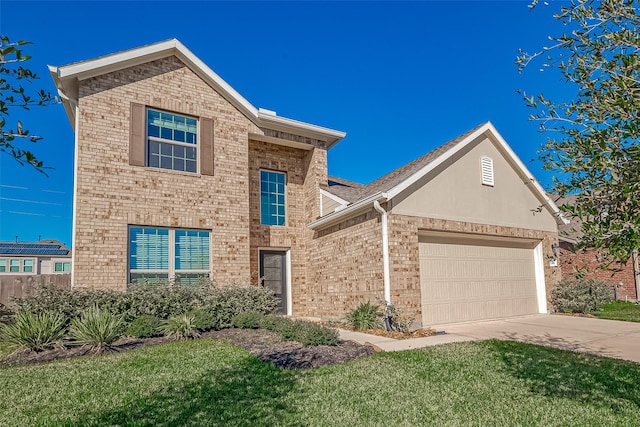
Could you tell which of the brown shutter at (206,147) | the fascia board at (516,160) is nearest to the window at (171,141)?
the brown shutter at (206,147)

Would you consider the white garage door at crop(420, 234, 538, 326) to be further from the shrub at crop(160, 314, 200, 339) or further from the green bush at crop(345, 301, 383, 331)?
the shrub at crop(160, 314, 200, 339)

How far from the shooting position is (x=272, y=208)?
560 inches

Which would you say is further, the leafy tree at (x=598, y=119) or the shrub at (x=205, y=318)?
the shrub at (x=205, y=318)

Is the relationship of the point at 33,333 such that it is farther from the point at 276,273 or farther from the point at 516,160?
the point at 516,160

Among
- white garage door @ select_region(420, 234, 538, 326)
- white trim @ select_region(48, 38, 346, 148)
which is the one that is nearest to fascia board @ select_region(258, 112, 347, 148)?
white trim @ select_region(48, 38, 346, 148)

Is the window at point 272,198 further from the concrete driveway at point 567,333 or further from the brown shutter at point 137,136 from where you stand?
the concrete driveway at point 567,333

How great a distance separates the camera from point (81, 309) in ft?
30.2

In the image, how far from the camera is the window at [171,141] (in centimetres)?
1164

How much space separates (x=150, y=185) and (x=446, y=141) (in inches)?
356

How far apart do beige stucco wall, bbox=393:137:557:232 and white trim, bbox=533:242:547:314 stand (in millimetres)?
824

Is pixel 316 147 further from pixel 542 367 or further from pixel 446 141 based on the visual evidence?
pixel 542 367

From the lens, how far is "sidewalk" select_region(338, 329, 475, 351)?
322 inches

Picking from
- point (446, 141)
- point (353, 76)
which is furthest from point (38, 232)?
point (446, 141)

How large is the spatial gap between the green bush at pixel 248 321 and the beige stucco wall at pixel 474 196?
431cm
